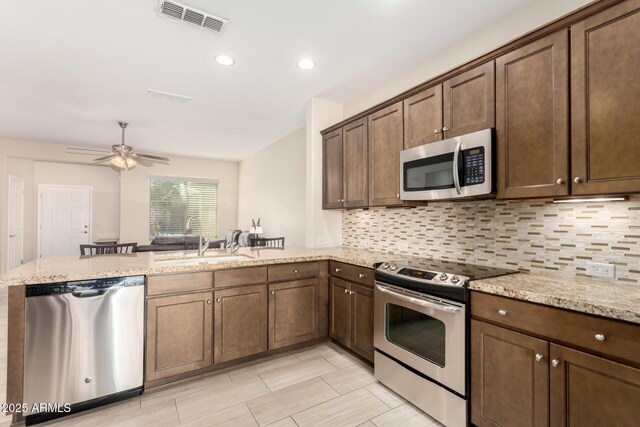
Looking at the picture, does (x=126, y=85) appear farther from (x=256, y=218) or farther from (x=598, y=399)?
(x=598, y=399)

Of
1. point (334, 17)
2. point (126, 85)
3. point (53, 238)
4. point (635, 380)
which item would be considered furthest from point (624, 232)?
point (53, 238)

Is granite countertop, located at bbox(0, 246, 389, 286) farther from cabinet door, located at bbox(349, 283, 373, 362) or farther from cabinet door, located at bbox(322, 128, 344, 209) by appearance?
cabinet door, located at bbox(322, 128, 344, 209)

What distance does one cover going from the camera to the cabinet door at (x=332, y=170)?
10.9 feet

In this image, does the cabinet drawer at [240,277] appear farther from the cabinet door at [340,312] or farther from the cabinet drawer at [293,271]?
the cabinet door at [340,312]

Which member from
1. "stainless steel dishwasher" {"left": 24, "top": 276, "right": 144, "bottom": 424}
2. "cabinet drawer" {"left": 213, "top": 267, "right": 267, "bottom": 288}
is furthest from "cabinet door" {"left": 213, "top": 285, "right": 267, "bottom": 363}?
"stainless steel dishwasher" {"left": 24, "top": 276, "right": 144, "bottom": 424}

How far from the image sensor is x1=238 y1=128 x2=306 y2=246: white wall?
495cm

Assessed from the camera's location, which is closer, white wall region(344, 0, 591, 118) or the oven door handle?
the oven door handle

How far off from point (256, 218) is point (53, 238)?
4393 millimetres

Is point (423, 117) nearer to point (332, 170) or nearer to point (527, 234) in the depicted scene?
point (527, 234)

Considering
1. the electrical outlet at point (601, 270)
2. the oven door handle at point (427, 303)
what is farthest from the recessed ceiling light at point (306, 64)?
the electrical outlet at point (601, 270)

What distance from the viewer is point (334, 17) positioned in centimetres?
213

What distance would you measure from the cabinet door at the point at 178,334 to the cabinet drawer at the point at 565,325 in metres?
1.91

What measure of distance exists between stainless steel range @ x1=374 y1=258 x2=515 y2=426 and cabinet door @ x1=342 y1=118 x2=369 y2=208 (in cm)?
93

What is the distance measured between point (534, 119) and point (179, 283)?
2.56 m
